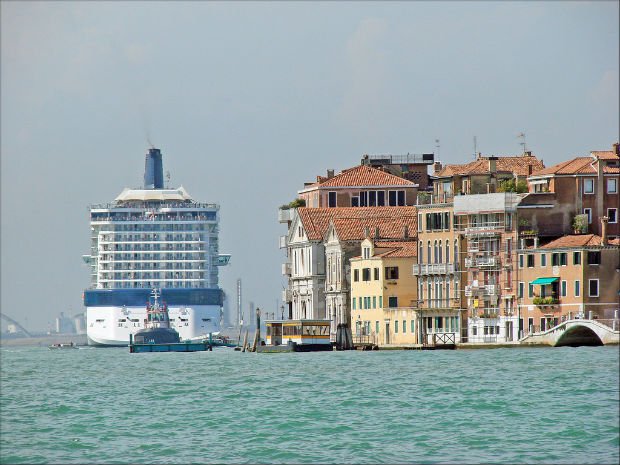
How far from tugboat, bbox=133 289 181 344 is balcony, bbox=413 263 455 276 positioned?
4047 centimetres

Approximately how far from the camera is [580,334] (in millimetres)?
82875

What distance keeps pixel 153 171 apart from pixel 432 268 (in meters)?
87.5

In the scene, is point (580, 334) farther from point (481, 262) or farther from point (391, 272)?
point (391, 272)

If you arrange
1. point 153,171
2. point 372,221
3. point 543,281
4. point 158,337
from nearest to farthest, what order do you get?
point 543,281
point 372,221
point 158,337
point 153,171

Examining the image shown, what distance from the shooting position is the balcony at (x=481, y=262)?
93562 millimetres

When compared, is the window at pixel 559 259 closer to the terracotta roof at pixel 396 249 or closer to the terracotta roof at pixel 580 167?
the terracotta roof at pixel 580 167

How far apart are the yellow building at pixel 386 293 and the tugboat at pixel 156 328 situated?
3573 centimetres

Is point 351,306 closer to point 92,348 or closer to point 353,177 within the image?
point 353,177

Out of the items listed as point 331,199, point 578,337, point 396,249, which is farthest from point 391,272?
point 578,337

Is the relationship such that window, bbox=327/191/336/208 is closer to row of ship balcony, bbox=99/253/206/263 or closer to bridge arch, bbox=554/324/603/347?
bridge arch, bbox=554/324/603/347

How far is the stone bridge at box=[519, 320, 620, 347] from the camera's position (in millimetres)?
79062

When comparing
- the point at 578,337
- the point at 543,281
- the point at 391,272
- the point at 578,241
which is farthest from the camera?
the point at 391,272

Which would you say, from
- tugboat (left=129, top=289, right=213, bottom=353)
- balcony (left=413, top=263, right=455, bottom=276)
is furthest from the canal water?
tugboat (left=129, top=289, right=213, bottom=353)

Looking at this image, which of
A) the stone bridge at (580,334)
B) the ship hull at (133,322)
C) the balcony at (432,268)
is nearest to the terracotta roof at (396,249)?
the balcony at (432,268)
